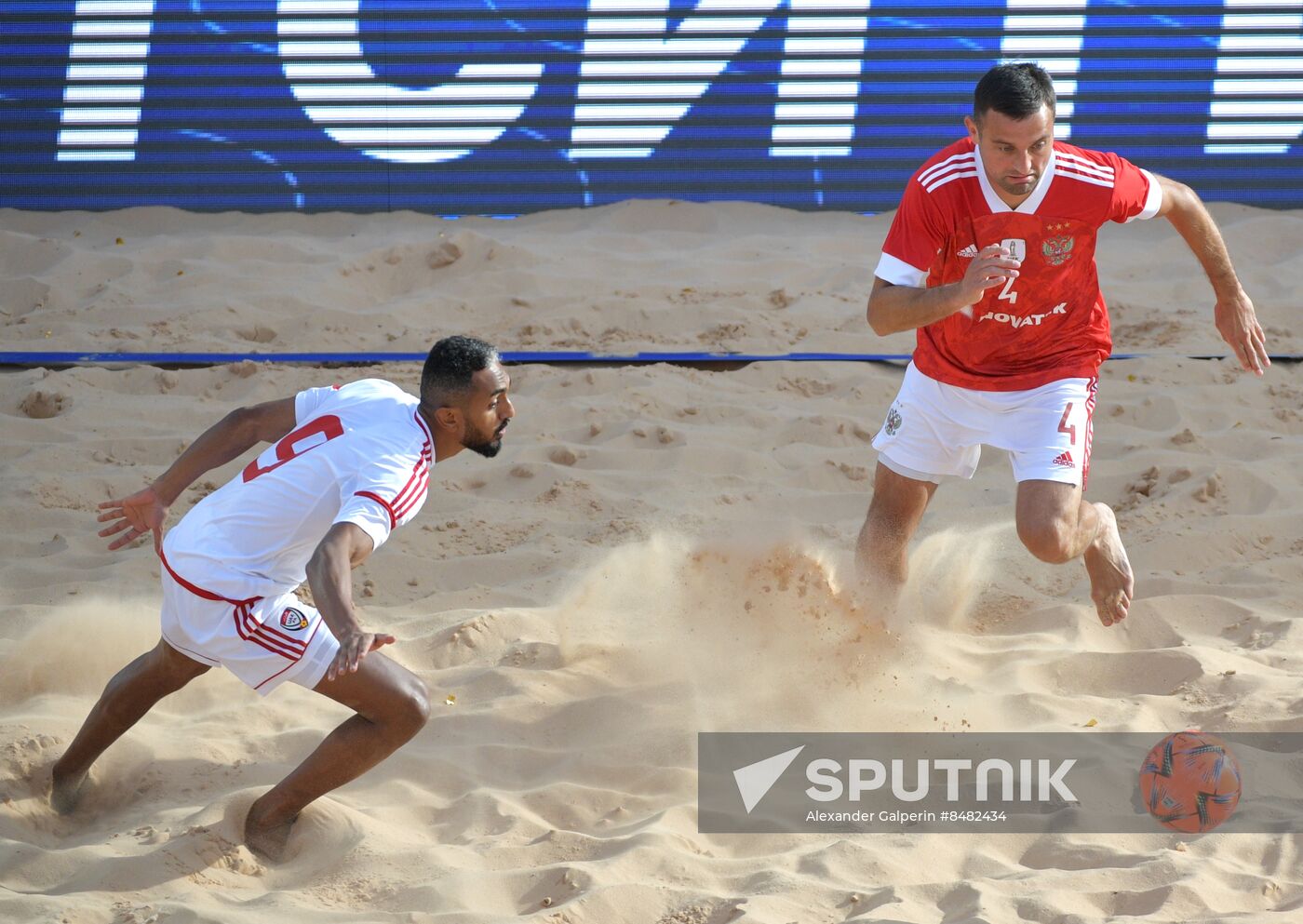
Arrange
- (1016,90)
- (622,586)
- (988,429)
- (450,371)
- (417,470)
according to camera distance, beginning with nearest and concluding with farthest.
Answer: (417,470)
(450,371)
(1016,90)
(988,429)
(622,586)

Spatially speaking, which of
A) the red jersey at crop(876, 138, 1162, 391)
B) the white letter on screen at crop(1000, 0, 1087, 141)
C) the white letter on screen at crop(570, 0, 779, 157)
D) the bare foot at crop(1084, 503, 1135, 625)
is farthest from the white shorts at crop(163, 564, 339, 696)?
the white letter on screen at crop(1000, 0, 1087, 141)

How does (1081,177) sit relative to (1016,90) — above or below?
below

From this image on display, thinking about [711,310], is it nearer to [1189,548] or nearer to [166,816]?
[1189,548]

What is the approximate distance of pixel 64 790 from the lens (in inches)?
133

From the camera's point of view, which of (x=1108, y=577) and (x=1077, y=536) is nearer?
(x=1077, y=536)

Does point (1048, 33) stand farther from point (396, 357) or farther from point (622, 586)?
point (622, 586)

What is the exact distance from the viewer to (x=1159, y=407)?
5801mm

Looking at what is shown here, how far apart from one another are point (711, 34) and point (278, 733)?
5.48 m

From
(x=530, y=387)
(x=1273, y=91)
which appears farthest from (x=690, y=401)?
(x=1273, y=91)

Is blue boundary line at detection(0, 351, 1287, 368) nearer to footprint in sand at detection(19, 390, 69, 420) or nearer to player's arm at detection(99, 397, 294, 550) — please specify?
footprint in sand at detection(19, 390, 69, 420)

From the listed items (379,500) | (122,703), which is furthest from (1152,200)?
(122,703)

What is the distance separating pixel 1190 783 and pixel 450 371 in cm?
207

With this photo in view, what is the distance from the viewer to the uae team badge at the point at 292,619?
3158 mm

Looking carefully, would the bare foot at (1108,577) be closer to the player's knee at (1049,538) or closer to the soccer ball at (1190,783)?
the player's knee at (1049,538)
